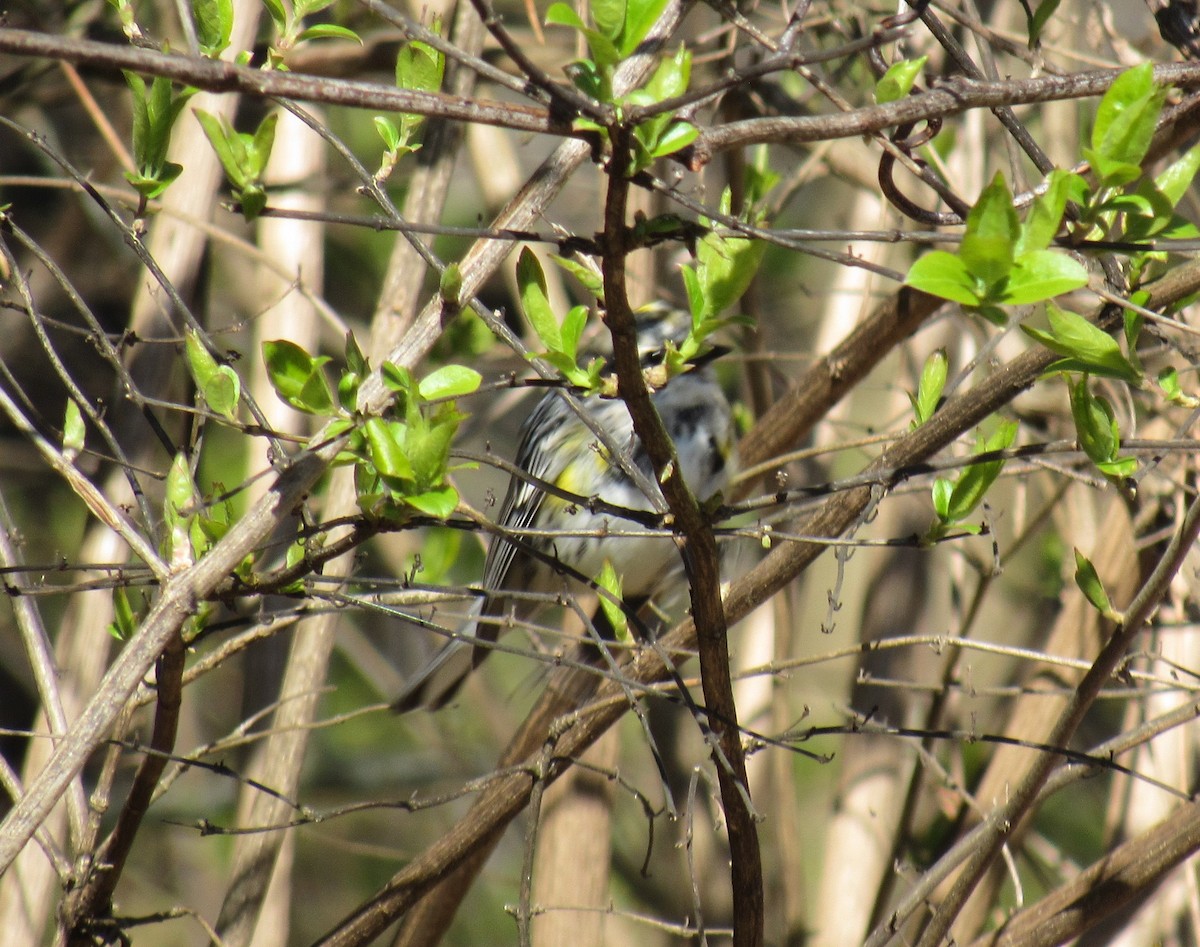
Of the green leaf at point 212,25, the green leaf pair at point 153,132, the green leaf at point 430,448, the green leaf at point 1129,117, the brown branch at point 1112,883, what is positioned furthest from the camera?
the brown branch at point 1112,883

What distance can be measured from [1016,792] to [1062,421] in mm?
1626

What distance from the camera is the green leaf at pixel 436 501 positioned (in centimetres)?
112

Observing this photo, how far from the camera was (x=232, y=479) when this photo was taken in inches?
161

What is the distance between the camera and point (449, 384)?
1178 millimetres

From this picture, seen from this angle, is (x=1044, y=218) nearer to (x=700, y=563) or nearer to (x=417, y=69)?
(x=700, y=563)

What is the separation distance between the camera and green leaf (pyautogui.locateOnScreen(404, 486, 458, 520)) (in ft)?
3.67

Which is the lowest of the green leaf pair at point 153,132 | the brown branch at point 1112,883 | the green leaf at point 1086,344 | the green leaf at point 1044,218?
the brown branch at point 1112,883

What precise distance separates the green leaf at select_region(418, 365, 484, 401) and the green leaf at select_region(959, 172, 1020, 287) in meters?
0.47

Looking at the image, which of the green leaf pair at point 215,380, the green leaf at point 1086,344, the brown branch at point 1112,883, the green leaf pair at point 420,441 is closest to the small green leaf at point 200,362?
the green leaf pair at point 215,380

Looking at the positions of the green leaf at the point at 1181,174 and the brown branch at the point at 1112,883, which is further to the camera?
the brown branch at the point at 1112,883

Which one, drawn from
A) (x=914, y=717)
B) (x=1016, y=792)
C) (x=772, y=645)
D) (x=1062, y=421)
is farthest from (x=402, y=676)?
(x=1016, y=792)

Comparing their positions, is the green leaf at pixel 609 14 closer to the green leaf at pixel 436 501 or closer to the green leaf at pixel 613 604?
the green leaf at pixel 436 501

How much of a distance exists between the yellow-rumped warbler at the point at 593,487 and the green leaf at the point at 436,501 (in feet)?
5.28

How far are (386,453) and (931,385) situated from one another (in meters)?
0.76
